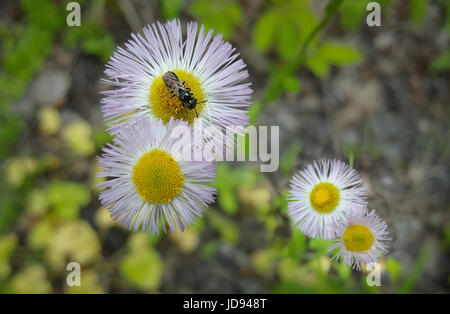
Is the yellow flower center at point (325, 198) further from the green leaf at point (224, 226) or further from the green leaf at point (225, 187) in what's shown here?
the green leaf at point (224, 226)

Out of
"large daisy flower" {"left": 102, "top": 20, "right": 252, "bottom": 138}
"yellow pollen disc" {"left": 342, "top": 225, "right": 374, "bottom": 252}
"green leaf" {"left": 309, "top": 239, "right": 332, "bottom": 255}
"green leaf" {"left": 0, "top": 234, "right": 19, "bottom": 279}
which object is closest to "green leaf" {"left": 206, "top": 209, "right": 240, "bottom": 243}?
"green leaf" {"left": 309, "top": 239, "right": 332, "bottom": 255}

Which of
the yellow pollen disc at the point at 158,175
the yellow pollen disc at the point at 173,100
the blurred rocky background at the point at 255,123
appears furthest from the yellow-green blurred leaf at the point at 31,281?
the yellow pollen disc at the point at 173,100

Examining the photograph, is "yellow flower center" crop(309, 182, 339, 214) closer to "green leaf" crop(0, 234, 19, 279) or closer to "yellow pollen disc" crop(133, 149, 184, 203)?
"yellow pollen disc" crop(133, 149, 184, 203)

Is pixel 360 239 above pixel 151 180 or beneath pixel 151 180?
beneath

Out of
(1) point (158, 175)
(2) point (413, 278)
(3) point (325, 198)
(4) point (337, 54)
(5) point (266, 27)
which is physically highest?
(5) point (266, 27)

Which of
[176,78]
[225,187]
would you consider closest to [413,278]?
[225,187]

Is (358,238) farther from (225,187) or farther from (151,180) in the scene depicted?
(225,187)
